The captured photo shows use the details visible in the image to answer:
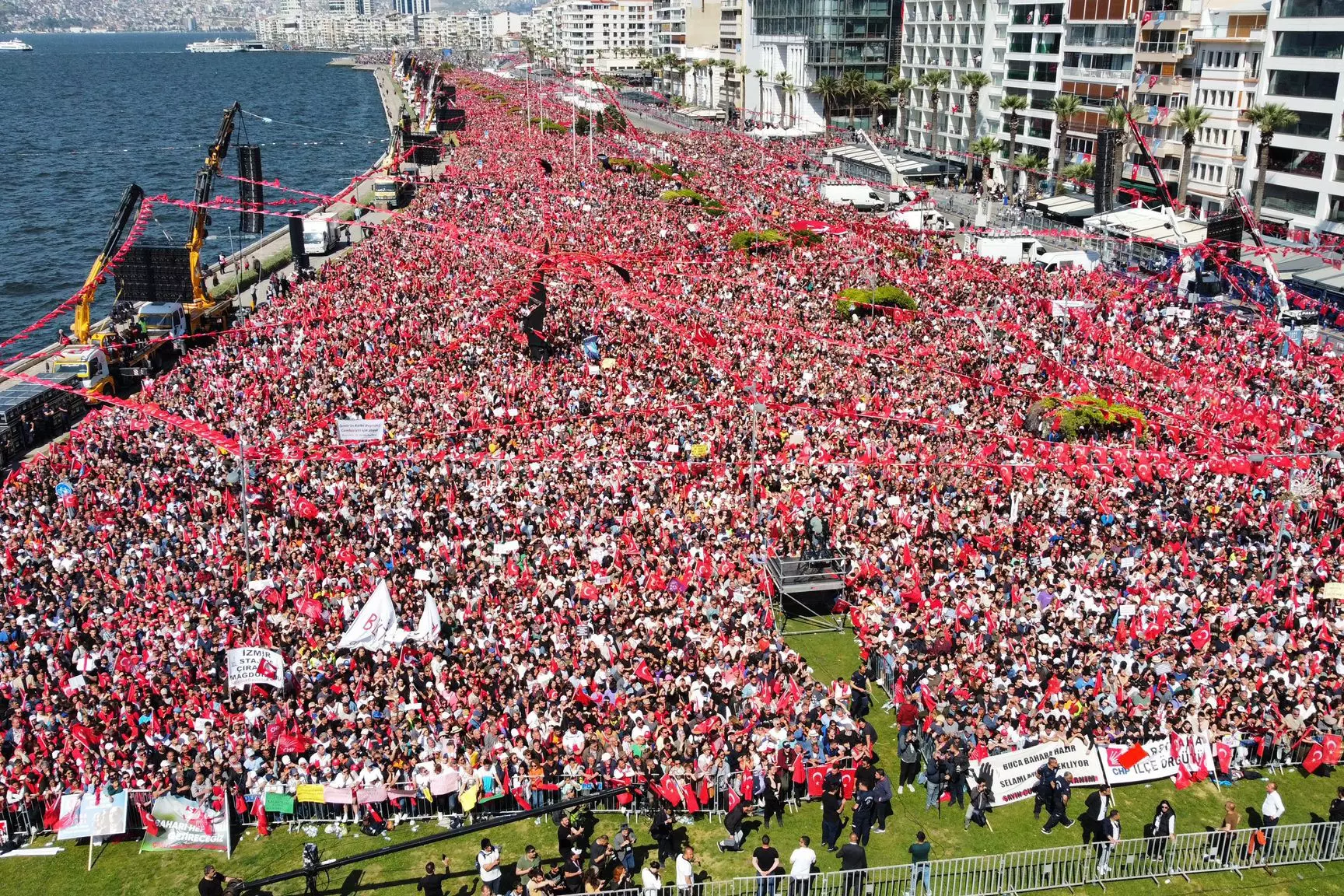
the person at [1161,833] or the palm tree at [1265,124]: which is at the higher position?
the palm tree at [1265,124]

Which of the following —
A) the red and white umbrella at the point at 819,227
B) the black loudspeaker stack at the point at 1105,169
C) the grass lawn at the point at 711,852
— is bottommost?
the grass lawn at the point at 711,852

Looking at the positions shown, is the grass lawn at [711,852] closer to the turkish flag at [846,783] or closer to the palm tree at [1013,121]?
the turkish flag at [846,783]

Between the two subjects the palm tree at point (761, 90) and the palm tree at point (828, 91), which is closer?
the palm tree at point (828, 91)

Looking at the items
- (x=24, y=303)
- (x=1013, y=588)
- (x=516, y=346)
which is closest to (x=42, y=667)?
(x=1013, y=588)

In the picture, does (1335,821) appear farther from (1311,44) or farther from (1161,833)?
(1311,44)

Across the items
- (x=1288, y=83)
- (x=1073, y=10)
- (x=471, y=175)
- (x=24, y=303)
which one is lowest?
(x=24, y=303)

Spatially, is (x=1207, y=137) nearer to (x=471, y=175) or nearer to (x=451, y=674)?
(x=471, y=175)

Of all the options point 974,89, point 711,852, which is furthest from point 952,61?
point 711,852

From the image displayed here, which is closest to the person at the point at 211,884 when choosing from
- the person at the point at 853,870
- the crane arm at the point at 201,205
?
the person at the point at 853,870
